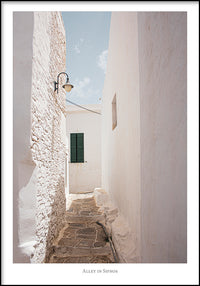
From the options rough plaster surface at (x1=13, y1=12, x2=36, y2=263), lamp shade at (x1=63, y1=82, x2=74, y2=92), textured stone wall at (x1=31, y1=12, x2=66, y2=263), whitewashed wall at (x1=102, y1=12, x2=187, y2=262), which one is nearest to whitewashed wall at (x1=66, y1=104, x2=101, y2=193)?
lamp shade at (x1=63, y1=82, x2=74, y2=92)

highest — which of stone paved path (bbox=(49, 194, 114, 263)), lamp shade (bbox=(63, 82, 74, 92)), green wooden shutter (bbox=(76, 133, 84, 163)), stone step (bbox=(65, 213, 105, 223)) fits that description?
lamp shade (bbox=(63, 82, 74, 92))

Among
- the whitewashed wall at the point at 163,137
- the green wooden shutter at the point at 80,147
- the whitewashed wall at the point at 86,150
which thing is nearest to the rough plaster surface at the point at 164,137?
the whitewashed wall at the point at 163,137

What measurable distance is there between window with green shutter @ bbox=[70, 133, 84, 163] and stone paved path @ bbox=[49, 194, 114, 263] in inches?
271

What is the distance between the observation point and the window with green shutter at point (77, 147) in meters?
12.4

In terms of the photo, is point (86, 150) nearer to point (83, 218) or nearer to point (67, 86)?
point (83, 218)

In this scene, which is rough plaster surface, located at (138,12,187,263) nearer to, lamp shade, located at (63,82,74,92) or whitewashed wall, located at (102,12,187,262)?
whitewashed wall, located at (102,12,187,262)

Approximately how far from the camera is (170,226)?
159 centimetres

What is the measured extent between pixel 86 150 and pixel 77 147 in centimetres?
70

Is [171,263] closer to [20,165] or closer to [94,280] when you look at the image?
[94,280]

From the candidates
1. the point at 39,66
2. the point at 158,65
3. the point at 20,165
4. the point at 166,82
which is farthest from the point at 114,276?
the point at 39,66

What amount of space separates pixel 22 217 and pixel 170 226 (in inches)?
78.3

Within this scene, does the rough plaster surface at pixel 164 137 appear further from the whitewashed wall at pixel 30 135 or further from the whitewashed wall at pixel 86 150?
the whitewashed wall at pixel 86 150

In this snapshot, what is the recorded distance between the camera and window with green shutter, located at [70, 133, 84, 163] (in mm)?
12366

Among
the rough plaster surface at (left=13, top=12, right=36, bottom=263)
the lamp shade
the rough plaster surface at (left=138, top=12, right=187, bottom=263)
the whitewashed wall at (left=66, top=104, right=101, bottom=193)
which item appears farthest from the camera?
the whitewashed wall at (left=66, top=104, right=101, bottom=193)
